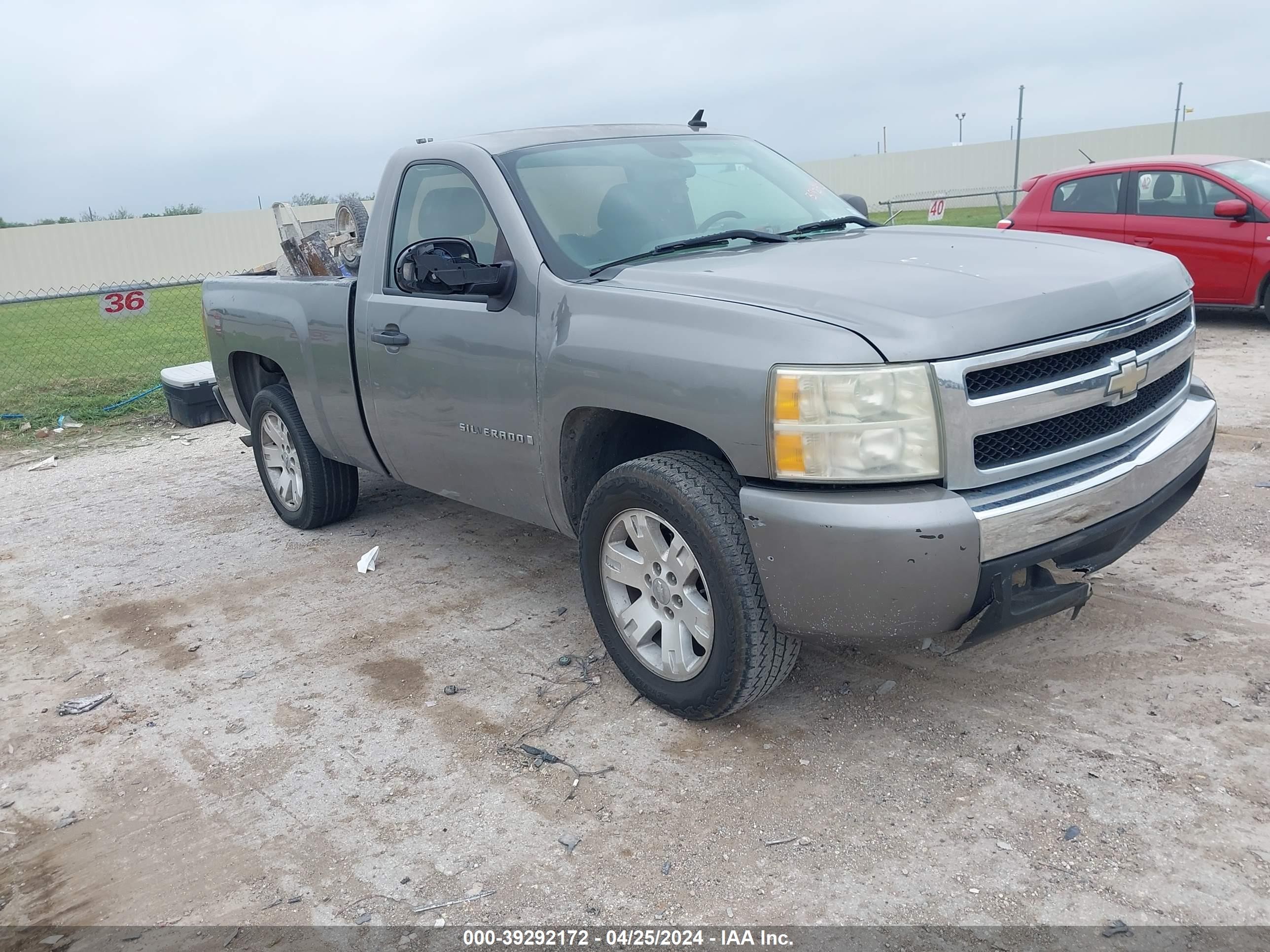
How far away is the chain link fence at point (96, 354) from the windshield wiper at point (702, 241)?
5549 millimetres

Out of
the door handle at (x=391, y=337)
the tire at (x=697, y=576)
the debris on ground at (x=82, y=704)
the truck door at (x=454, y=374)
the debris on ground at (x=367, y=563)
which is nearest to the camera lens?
the tire at (x=697, y=576)

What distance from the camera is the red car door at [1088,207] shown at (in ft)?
33.8

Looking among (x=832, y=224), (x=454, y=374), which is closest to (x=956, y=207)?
(x=832, y=224)

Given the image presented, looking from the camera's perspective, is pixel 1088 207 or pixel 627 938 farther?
pixel 1088 207

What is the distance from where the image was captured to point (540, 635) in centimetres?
441

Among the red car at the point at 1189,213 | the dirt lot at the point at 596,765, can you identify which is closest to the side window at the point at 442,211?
the dirt lot at the point at 596,765

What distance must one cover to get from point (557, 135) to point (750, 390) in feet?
6.70

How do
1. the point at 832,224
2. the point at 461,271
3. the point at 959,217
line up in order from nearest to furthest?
the point at 461,271
the point at 832,224
the point at 959,217

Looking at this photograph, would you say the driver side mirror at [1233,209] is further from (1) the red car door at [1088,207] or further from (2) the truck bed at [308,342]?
(2) the truck bed at [308,342]

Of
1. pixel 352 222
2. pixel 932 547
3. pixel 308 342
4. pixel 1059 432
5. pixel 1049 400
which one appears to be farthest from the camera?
pixel 352 222

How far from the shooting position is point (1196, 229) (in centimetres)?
962

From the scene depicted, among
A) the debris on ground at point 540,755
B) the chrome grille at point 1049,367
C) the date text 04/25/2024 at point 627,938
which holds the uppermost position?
the chrome grille at point 1049,367

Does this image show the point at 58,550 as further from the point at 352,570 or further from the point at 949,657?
the point at 949,657

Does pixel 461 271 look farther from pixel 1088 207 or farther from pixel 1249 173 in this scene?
pixel 1249 173
